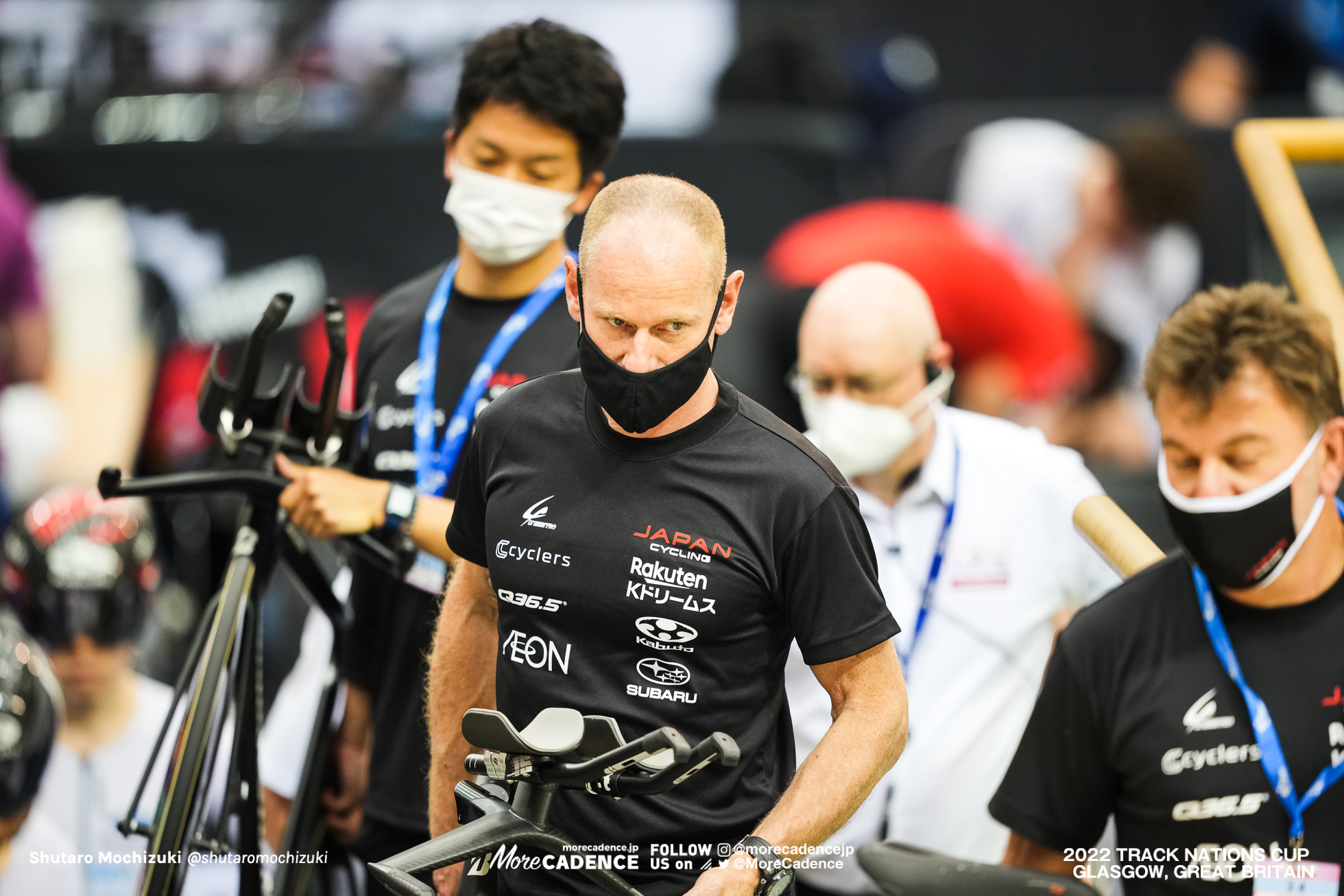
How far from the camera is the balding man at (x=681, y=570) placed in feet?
7.55

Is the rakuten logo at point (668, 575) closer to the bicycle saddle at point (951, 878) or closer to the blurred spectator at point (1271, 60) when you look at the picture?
the bicycle saddle at point (951, 878)

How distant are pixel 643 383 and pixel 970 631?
1627 mm

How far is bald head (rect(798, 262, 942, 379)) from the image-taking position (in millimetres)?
Answer: 3656

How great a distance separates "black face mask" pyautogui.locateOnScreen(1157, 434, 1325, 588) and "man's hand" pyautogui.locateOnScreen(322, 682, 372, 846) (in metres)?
1.83

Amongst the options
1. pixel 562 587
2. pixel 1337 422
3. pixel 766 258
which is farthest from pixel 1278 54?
pixel 562 587

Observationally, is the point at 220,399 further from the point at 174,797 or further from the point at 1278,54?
the point at 1278,54

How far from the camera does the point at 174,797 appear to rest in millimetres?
2916

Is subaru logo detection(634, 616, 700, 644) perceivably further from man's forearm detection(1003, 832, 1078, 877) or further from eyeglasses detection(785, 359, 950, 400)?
eyeglasses detection(785, 359, 950, 400)

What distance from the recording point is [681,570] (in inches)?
91.3

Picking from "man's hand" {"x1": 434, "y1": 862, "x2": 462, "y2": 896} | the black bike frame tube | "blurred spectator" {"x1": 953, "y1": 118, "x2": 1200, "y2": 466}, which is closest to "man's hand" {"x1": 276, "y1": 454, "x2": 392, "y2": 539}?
the black bike frame tube

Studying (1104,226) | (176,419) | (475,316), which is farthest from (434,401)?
(1104,226)

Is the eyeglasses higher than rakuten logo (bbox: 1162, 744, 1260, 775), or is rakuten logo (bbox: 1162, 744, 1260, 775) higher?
the eyeglasses

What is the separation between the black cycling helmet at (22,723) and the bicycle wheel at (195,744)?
0.59 m

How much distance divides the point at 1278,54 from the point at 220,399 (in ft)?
23.6
